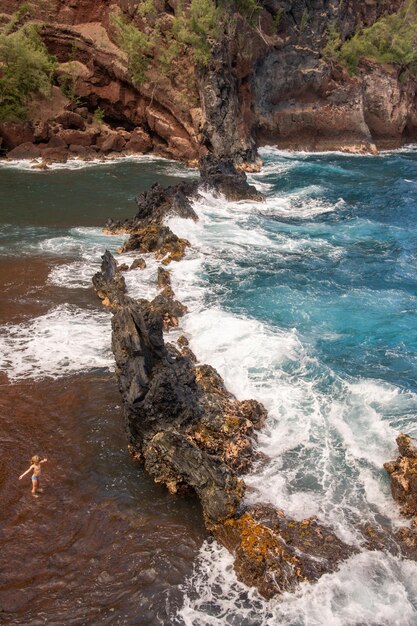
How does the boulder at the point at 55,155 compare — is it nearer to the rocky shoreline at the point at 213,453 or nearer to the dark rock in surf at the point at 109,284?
the dark rock in surf at the point at 109,284

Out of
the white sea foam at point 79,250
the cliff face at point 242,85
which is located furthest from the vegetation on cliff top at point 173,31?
the white sea foam at point 79,250

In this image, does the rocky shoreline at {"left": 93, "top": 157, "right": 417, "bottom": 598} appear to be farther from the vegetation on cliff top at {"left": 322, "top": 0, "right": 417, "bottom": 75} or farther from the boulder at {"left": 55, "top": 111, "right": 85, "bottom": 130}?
the vegetation on cliff top at {"left": 322, "top": 0, "right": 417, "bottom": 75}

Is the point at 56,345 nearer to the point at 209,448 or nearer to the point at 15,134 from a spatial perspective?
the point at 209,448

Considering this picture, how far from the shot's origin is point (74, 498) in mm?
10125

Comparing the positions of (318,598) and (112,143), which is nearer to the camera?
(318,598)

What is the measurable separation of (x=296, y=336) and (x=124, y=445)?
7260 millimetres

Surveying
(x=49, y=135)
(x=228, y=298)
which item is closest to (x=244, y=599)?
(x=228, y=298)

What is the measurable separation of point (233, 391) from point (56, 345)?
5.73 metres

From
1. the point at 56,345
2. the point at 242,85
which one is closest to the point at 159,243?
the point at 56,345

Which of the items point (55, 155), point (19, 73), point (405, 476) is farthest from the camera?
point (19, 73)

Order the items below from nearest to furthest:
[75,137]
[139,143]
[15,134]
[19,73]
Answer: [15,134]
[19,73]
[75,137]
[139,143]

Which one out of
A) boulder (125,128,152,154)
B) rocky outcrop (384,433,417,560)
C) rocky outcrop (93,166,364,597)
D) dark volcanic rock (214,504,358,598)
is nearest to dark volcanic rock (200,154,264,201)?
boulder (125,128,152,154)

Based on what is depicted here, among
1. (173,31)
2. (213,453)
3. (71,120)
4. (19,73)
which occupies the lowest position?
(213,453)

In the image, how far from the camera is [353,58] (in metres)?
53.9
